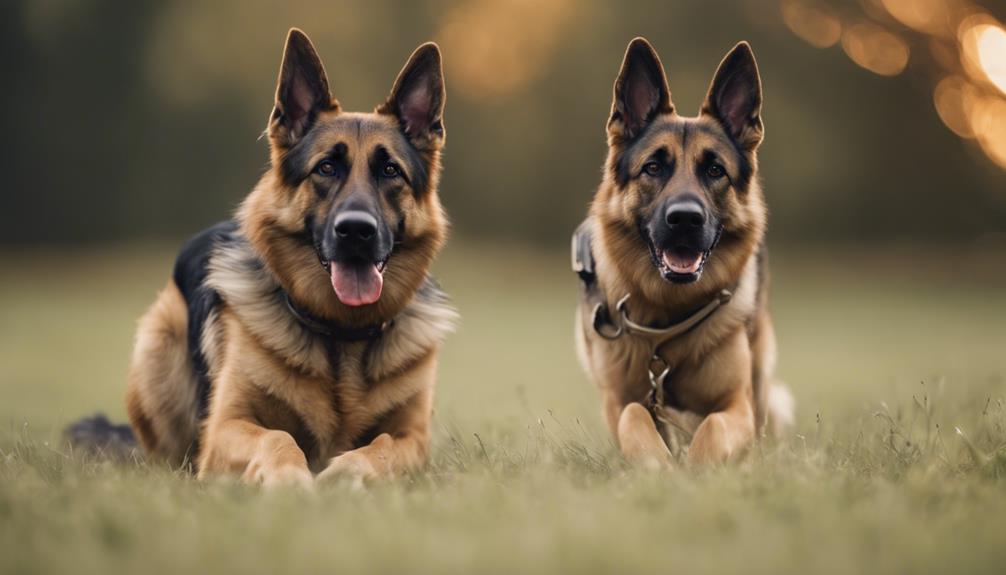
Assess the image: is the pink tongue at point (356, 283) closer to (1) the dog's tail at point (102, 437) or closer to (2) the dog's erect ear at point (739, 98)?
(1) the dog's tail at point (102, 437)

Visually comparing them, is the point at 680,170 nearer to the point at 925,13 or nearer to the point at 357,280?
the point at 357,280

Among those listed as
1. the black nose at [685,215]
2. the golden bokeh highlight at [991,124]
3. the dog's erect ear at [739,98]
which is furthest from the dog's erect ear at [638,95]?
the golden bokeh highlight at [991,124]

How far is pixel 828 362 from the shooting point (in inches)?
429

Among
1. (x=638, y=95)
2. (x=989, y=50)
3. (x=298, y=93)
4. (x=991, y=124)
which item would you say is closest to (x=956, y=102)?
(x=991, y=124)

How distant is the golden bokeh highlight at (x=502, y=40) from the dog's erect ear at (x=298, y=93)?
1972 centimetres

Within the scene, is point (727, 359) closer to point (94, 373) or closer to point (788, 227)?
point (94, 373)

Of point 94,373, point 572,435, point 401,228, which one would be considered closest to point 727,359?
point 572,435

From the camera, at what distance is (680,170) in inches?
185

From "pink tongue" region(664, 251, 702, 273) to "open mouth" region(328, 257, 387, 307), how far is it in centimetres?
137

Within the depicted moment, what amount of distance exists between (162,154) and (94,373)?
1496cm

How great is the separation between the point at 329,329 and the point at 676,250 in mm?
1702

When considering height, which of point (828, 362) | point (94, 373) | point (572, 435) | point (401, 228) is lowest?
point (94, 373)

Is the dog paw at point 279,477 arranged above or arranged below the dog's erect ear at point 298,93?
below

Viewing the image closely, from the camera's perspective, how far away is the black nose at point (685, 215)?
446 centimetres
